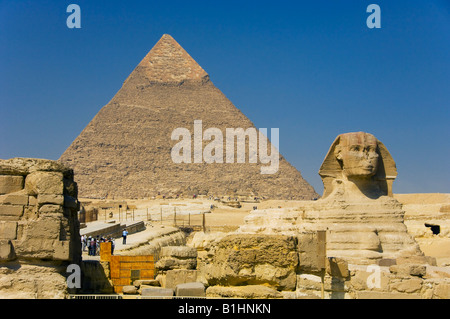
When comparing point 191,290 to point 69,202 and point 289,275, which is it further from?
point 69,202

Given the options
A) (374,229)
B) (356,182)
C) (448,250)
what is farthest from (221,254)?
(448,250)

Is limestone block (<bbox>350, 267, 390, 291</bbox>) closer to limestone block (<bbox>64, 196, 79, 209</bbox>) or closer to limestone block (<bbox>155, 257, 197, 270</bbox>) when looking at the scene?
limestone block (<bbox>155, 257, 197, 270</bbox>)

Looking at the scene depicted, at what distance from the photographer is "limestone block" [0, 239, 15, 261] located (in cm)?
500

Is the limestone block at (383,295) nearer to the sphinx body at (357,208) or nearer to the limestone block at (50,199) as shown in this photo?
the limestone block at (50,199)

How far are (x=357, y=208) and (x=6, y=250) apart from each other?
6.38m

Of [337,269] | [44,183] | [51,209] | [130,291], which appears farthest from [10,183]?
[337,269]

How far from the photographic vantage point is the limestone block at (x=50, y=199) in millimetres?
5195

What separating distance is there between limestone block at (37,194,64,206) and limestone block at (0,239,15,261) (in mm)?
346

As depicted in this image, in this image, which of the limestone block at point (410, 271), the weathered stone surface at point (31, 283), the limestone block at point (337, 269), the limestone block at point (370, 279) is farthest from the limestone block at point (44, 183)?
the limestone block at point (410, 271)

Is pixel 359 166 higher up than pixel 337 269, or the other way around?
pixel 359 166

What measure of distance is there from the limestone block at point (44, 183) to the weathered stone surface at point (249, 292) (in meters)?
1.54

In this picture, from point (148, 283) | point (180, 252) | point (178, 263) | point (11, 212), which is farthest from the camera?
point (180, 252)

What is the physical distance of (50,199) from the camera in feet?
17.1

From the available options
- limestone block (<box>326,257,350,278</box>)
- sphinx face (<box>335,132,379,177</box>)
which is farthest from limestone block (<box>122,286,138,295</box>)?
sphinx face (<box>335,132,379,177</box>)
